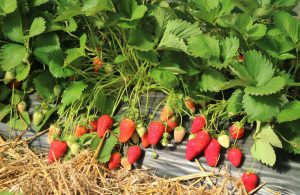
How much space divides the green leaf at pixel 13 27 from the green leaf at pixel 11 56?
35mm

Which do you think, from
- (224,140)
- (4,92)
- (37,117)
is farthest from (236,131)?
(4,92)

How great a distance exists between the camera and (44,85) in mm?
2105

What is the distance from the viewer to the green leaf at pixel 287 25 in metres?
1.61

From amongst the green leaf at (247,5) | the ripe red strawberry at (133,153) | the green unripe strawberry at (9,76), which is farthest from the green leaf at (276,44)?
the green unripe strawberry at (9,76)

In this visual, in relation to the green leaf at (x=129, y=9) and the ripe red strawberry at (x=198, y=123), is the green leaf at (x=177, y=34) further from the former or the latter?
the ripe red strawberry at (x=198, y=123)

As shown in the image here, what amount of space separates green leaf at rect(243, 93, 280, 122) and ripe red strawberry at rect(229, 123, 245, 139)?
15 centimetres

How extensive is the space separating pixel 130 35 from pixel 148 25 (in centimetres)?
16

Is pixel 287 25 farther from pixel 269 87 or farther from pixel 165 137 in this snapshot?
pixel 165 137

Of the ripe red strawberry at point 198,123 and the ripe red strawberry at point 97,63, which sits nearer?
the ripe red strawberry at point 198,123

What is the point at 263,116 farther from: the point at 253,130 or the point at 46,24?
the point at 46,24

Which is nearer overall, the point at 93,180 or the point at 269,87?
the point at 269,87

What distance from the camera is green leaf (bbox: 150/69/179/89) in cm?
180

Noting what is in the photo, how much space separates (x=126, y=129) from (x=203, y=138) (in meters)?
0.29

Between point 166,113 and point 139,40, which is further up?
point 139,40
